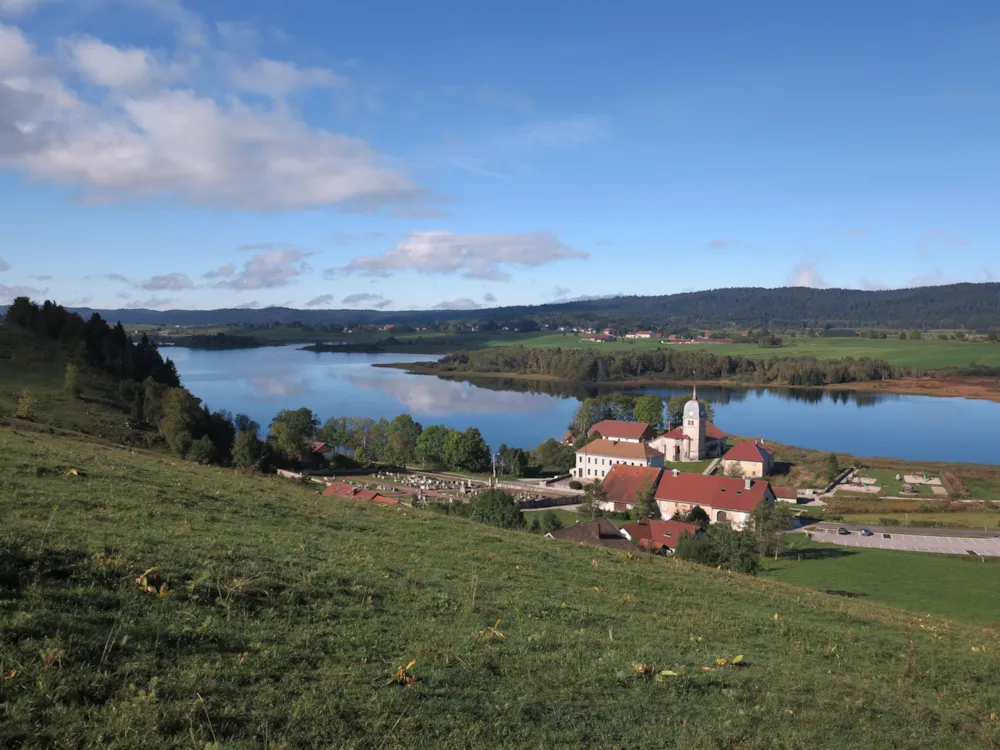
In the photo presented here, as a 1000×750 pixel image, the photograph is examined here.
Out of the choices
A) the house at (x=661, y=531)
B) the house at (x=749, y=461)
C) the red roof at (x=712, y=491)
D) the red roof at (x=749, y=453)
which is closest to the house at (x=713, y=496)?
the red roof at (x=712, y=491)

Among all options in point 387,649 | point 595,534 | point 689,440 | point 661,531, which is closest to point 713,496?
point 661,531

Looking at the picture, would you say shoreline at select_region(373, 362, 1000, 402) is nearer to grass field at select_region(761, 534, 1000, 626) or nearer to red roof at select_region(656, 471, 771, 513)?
red roof at select_region(656, 471, 771, 513)

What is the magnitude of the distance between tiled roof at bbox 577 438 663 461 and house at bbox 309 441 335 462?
87.4 feet

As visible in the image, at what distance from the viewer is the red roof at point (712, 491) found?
49812 mm

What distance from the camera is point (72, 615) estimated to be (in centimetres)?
607

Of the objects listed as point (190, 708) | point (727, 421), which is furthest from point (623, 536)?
point (727, 421)

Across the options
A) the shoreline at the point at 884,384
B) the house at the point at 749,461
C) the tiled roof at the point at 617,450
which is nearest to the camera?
the house at the point at 749,461

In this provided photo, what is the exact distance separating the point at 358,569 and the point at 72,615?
14.3 feet

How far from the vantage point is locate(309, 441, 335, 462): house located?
6844 centimetres

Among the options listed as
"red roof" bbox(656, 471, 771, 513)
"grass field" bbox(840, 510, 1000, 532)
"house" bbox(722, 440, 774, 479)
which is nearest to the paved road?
"grass field" bbox(840, 510, 1000, 532)

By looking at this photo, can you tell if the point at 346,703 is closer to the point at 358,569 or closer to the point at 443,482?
the point at 358,569

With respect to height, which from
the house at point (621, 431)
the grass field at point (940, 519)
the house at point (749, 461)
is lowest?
the grass field at point (940, 519)

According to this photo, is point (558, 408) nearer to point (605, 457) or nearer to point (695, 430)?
point (695, 430)

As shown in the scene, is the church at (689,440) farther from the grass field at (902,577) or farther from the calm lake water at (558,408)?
the grass field at (902,577)
